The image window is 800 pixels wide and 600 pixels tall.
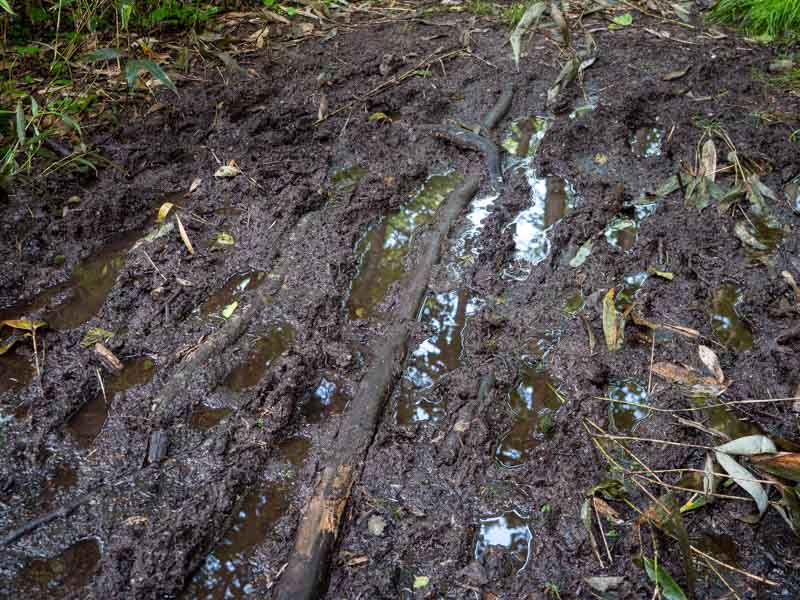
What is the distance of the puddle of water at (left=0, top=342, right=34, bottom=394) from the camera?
2322 mm

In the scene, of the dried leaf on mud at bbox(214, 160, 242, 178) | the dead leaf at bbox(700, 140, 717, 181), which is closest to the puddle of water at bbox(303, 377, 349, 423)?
the dried leaf on mud at bbox(214, 160, 242, 178)

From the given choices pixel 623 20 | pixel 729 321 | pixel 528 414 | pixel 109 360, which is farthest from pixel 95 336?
pixel 623 20

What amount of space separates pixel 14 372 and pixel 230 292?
0.87 metres

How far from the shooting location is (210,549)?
6.09 feet

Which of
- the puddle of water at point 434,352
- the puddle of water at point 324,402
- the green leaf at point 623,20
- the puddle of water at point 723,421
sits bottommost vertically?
the puddle of water at point 723,421

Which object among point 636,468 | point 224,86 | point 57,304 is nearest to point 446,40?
point 224,86

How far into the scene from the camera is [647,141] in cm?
367

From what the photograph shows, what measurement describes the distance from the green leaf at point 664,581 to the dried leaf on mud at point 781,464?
0.49 metres

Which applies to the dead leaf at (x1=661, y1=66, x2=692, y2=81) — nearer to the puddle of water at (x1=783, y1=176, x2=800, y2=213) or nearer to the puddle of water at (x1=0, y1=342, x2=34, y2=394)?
the puddle of water at (x1=783, y1=176, x2=800, y2=213)

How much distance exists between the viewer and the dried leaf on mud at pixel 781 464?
1.84 m

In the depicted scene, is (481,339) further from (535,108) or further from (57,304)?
(535,108)

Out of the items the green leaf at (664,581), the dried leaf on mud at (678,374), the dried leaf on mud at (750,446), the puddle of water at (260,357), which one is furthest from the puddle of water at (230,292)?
the dried leaf on mud at (750,446)

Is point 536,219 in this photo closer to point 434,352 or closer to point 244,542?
point 434,352

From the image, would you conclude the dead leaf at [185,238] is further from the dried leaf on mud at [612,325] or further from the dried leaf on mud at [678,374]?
the dried leaf on mud at [678,374]
